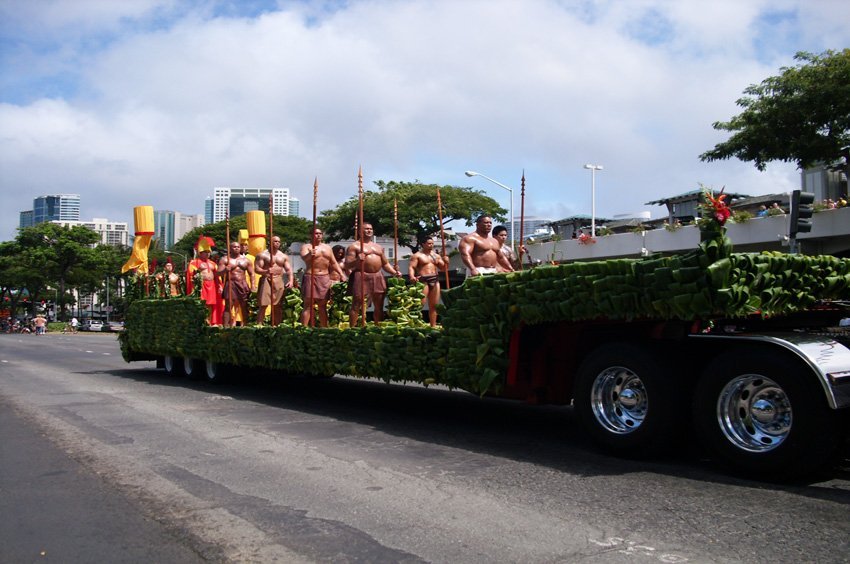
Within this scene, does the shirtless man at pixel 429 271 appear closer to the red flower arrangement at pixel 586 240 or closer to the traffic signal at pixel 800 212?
the traffic signal at pixel 800 212

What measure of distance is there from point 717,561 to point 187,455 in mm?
4890

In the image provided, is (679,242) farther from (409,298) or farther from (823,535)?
(823,535)

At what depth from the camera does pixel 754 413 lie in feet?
18.5

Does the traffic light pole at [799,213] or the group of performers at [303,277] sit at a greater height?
the traffic light pole at [799,213]

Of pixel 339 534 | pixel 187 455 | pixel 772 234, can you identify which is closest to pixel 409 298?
pixel 187 455

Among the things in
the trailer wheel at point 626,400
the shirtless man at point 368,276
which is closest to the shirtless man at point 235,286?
the shirtless man at point 368,276

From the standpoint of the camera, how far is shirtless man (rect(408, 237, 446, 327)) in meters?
10.8

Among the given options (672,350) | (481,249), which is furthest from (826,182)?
(672,350)

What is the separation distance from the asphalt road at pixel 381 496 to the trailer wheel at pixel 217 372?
4256mm

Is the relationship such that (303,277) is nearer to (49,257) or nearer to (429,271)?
(429,271)

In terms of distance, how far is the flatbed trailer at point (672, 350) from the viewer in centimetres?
541

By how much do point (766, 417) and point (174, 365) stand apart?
12.5 meters

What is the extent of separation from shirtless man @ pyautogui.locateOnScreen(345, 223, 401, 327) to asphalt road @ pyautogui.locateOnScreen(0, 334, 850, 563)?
1709mm

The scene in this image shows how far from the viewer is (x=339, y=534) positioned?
468cm
